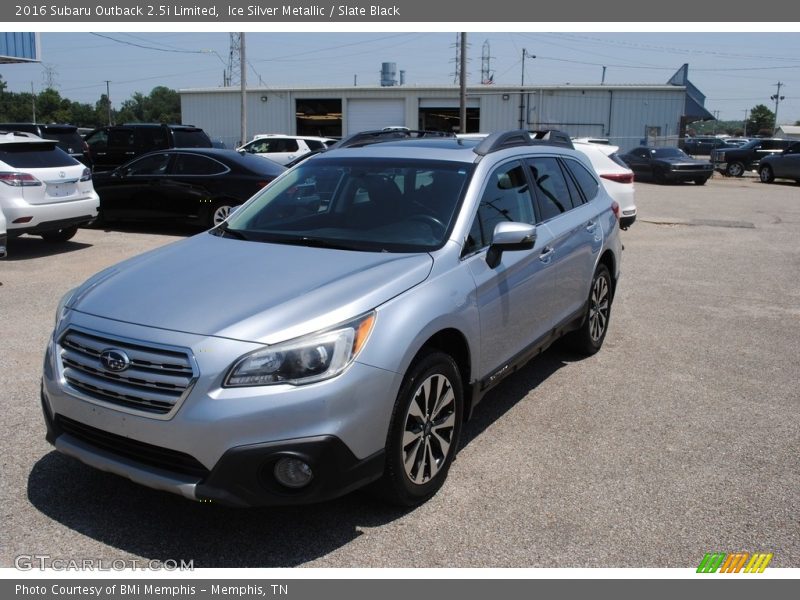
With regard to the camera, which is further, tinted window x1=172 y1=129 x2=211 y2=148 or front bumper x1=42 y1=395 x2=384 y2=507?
tinted window x1=172 y1=129 x2=211 y2=148

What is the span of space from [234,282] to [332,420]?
965 millimetres

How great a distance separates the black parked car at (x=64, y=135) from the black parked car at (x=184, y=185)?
152 inches

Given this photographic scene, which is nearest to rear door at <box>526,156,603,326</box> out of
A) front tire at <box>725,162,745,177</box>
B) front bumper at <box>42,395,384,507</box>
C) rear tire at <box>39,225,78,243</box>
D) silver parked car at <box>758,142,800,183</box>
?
front bumper at <box>42,395,384,507</box>

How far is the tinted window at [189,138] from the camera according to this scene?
1864cm

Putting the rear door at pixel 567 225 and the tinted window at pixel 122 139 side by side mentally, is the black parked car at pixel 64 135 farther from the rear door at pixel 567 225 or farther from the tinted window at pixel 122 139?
the rear door at pixel 567 225

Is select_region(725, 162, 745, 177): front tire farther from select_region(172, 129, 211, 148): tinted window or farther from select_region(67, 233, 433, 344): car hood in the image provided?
select_region(67, 233, 433, 344): car hood

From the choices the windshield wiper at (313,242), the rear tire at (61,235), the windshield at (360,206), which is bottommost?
the rear tire at (61,235)

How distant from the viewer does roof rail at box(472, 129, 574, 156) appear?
16.4 ft

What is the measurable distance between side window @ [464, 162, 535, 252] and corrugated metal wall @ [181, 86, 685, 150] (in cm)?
3948

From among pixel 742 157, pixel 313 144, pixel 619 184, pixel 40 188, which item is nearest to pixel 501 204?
pixel 40 188

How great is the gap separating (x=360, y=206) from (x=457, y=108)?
4332cm

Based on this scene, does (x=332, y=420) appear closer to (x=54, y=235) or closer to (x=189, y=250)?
(x=189, y=250)

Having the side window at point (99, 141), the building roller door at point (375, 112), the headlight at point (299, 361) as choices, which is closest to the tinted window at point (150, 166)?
the side window at point (99, 141)
